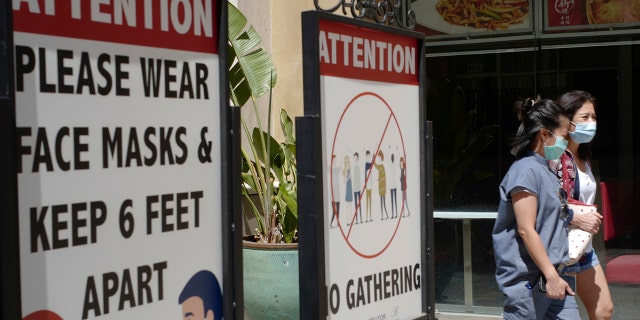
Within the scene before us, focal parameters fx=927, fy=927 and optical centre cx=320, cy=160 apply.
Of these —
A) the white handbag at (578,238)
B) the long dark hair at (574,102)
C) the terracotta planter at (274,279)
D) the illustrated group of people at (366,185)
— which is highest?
the long dark hair at (574,102)

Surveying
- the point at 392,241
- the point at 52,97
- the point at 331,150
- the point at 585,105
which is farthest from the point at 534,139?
the point at 52,97

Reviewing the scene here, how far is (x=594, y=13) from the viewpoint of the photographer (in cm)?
818

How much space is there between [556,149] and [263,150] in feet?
10.3

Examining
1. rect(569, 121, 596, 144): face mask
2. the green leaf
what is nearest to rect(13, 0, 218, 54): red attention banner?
rect(569, 121, 596, 144): face mask

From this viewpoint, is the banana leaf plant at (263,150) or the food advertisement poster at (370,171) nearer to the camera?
the food advertisement poster at (370,171)

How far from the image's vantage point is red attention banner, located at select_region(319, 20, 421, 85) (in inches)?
128

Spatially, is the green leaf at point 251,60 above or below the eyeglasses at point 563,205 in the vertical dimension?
above

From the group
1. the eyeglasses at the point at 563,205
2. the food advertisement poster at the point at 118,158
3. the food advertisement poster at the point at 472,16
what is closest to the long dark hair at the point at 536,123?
the eyeglasses at the point at 563,205

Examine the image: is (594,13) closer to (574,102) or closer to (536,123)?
(574,102)

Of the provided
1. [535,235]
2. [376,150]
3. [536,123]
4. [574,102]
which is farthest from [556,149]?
[376,150]

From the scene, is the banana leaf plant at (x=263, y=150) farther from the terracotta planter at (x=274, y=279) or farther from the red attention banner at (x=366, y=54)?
the red attention banner at (x=366, y=54)

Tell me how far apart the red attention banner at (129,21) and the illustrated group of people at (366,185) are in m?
0.79

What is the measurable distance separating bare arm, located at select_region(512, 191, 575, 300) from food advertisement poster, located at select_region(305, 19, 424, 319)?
4.02ft

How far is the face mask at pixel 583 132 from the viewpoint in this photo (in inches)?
227
